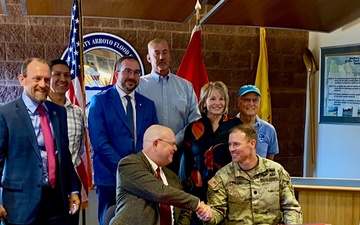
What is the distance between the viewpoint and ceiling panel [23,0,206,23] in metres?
2.87

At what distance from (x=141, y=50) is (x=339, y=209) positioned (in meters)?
2.17

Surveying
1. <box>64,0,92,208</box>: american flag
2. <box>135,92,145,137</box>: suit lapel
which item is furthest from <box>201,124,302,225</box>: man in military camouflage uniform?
Result: <box>64,0,92,208</box>: american flag

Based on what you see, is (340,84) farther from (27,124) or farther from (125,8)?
(27,124)

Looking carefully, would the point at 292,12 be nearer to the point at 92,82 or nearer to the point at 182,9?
the point at 182,9

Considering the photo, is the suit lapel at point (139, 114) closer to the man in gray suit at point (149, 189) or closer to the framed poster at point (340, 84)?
the man in gray suit at point (149, 189)

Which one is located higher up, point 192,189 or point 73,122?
point 73,122

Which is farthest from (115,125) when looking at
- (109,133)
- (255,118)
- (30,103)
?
(255,118)

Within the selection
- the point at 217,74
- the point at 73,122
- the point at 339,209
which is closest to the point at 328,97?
the point at 217,74

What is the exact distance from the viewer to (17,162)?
75.1 inches

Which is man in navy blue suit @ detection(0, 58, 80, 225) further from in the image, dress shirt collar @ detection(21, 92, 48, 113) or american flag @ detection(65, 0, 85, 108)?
american flag @ detection(65, 0, 85, 108)

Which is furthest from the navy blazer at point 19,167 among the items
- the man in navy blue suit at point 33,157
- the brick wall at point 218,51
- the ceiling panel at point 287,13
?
the brick wall at point 218,51

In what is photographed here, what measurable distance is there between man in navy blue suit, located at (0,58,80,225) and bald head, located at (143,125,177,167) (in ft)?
1.51

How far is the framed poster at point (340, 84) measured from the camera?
12.1 feet

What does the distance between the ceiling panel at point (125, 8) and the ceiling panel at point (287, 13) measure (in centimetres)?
23
